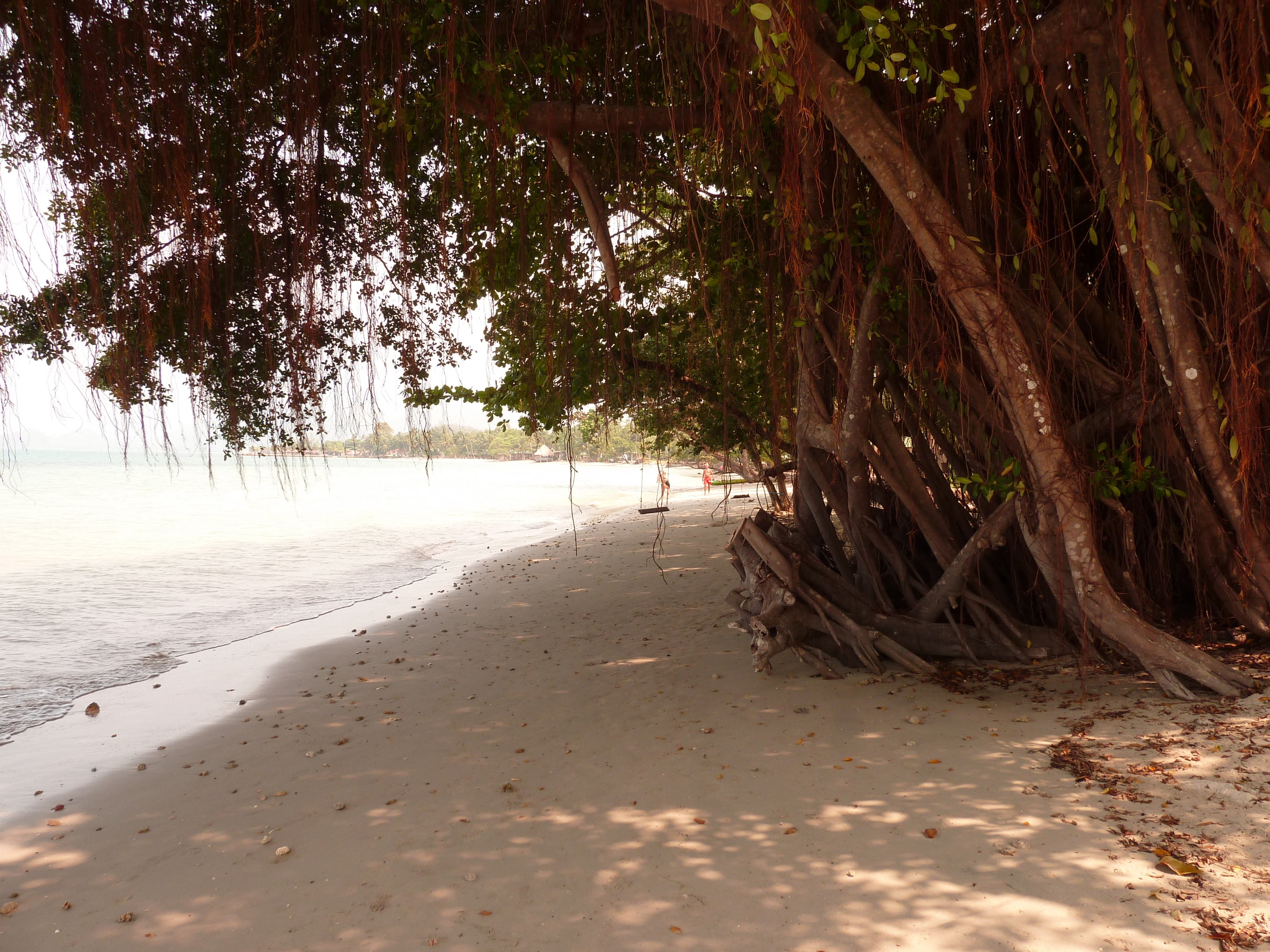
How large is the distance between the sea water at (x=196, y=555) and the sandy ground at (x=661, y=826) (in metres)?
1.69

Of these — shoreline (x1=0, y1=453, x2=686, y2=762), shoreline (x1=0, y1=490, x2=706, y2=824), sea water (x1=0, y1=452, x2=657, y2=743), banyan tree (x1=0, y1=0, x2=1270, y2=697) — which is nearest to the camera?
banyan tree (x1=0, y1=0, x2=1270, y2=697)

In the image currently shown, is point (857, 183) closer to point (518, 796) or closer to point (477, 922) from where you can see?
point (518, 796)

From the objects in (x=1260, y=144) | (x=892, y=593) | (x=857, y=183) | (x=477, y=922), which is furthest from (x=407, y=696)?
(x=1260, y=144)

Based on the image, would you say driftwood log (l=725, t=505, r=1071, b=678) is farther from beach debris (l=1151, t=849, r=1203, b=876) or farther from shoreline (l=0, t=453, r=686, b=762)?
shoreline (l=0, t=453, r=686, b=762)

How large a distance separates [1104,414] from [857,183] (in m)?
1.96

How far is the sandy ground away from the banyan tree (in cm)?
83

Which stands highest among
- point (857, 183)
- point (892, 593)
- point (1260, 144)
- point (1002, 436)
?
point (857, 183)

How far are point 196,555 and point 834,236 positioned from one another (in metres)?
17.3

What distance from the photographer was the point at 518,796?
367cm

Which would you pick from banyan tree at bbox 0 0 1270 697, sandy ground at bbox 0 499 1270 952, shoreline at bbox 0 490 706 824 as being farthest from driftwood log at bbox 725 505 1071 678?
shoreline at bbox 0 490 706 824

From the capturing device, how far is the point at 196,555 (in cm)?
→ 1691

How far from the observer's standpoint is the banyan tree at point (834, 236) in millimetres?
3393

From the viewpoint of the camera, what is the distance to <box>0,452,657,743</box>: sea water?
7.84 meters

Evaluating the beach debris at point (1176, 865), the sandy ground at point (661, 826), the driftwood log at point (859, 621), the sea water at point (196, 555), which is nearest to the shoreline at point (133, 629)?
the sea water at point (196, 555)
